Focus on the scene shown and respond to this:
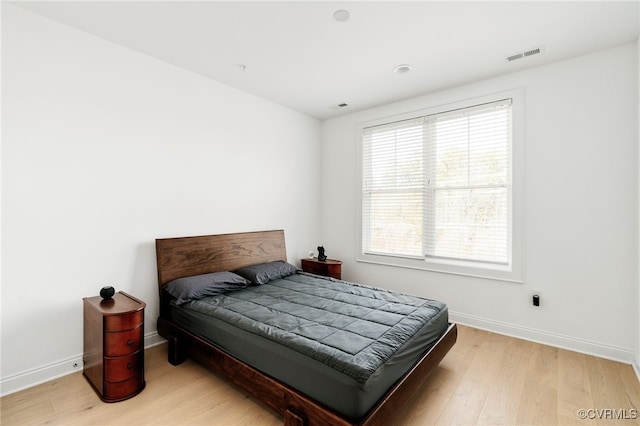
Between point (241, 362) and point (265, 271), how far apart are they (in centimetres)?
135

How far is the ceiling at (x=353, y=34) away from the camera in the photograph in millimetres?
2119

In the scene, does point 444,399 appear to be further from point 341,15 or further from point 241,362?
point 341,15

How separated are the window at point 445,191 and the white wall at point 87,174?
193 centimetres

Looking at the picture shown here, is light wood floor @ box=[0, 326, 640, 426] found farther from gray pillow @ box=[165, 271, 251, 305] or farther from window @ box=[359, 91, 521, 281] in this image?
window @ box=[359, 91, 521, 281]

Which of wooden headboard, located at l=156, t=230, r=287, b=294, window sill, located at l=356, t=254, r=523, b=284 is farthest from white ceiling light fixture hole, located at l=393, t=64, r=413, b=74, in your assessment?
wooden headboard, located at l=156, t=230, r=287, b=294

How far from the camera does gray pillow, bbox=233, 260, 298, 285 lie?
3221mm

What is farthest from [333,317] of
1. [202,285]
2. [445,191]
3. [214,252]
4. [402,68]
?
[402,68]

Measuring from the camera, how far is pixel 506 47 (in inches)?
103

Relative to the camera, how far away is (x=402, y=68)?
3.00m

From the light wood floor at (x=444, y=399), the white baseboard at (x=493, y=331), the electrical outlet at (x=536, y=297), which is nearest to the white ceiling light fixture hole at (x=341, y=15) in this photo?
the light wood floor at (x=444, y=399)

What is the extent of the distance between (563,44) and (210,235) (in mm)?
3704

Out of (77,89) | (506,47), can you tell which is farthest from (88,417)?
(506,47)

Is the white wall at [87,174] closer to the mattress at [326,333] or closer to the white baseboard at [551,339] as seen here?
the mattress at [326,333]

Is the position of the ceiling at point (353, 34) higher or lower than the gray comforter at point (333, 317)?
higher
